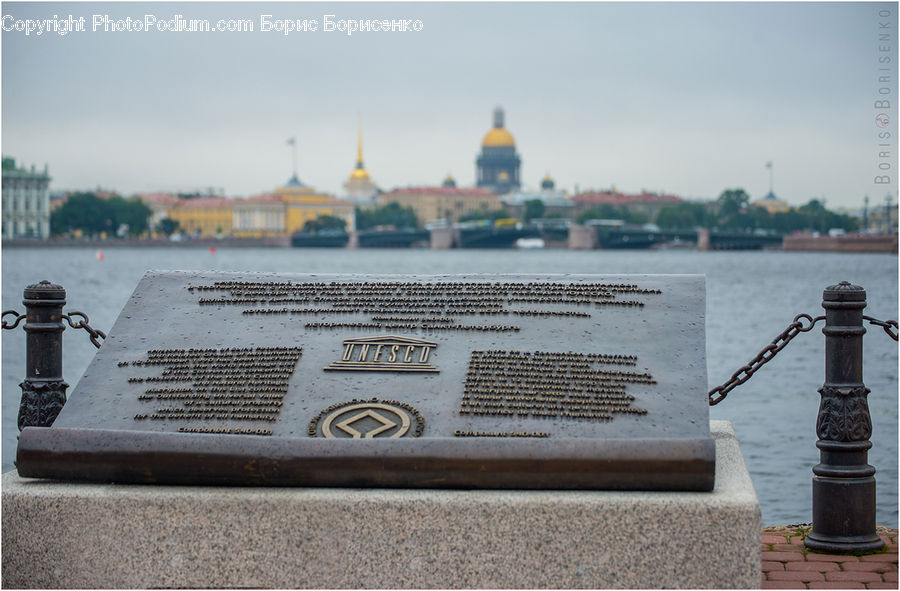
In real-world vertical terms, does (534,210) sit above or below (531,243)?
above

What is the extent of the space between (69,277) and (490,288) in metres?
42.5

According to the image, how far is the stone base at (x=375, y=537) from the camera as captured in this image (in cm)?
379

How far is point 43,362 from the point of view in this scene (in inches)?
189

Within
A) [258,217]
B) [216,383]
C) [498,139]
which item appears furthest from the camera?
[498,139]

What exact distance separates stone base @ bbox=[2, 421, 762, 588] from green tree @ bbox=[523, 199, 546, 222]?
393ft

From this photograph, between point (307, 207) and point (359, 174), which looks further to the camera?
point (359, 174)

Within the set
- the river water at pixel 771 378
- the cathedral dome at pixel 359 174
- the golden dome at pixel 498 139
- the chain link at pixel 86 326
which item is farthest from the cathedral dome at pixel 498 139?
the chain link at pixel 86 326

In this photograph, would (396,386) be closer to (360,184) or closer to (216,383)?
(216,383)

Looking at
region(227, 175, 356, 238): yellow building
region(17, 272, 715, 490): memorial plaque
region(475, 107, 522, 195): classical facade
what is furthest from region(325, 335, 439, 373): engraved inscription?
region(475, 107, 522, 195): classical facade

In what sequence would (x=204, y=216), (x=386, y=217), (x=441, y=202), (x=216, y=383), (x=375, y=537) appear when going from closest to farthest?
1. (x=375, y=537)
2. (x=216, y=383)
3. (x=204, y=216)
4. (x=386, y=217)
5. (x=441, y=202)

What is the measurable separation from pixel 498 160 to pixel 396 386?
151806mm

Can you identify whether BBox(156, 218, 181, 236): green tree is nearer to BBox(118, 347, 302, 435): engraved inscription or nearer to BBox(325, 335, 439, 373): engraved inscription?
BBox(118, 347, 302, 435): engraved inscription

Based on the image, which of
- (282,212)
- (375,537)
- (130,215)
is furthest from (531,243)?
(375,537)

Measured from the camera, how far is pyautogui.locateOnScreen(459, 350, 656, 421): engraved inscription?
409 cm
